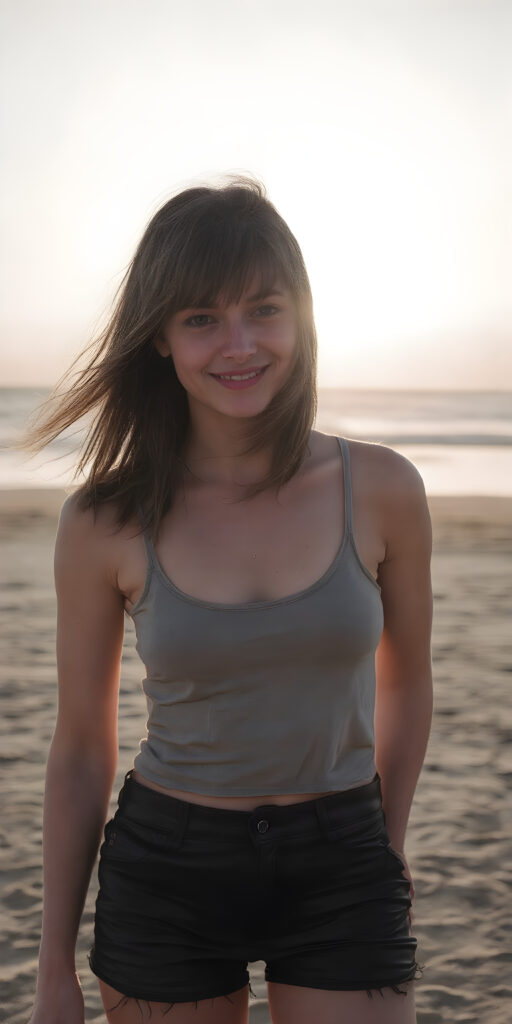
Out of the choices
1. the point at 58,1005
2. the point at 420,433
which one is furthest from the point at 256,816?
the point at 420,433

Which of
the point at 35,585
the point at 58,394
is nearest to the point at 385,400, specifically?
the point at 35,585

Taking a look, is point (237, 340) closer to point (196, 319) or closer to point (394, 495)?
point (196, 319)

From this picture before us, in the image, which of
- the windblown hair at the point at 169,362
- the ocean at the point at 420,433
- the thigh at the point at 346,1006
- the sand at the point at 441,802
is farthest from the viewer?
the ocean at the point at 420,433

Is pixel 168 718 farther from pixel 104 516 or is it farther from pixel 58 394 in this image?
pixel 58 394

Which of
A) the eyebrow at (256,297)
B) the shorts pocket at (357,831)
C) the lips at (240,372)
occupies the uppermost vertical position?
the eyebrow at (256,297)

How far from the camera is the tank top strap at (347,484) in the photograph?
85.7 inches

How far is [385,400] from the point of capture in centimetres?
4384

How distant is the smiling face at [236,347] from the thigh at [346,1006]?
1.10 meters

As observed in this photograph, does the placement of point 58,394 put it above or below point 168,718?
above

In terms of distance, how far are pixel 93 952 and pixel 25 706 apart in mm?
4478

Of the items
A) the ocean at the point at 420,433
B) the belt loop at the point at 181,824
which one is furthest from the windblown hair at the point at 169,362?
the ocean at the point at 420,433

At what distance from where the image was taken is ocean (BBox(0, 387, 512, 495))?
60.6 ft

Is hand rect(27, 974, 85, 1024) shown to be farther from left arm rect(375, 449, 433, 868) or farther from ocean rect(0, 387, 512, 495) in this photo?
ocean rect(0, 387, 512, 495)

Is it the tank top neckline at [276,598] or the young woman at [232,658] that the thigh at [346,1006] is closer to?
the young woman at [232,658]
